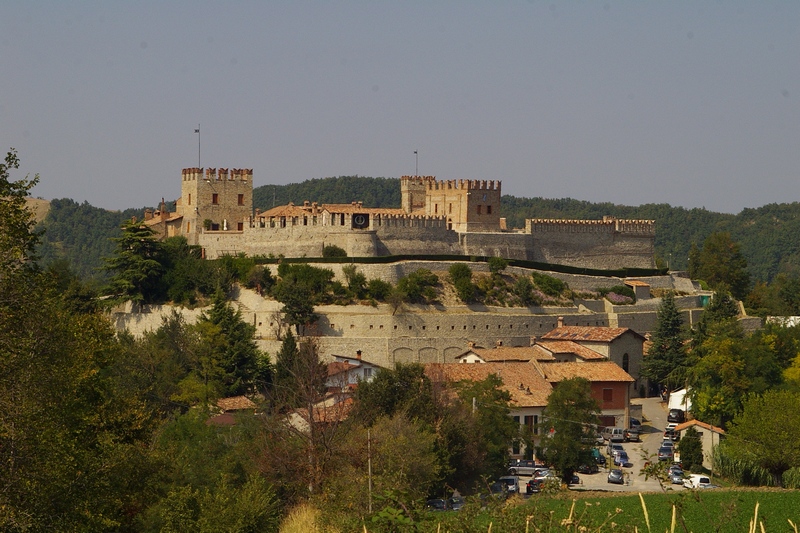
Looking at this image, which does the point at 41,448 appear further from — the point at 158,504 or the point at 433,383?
the point at 433,383

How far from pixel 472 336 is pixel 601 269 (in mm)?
12992

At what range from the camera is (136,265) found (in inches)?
2149

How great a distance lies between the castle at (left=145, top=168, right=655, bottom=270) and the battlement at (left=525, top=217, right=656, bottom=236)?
50 millimetres

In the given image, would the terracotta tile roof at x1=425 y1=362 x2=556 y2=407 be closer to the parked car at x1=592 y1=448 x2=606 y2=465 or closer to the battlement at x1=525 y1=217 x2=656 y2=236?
the parked car at x1=592 y1=448 x2=606 y2=465

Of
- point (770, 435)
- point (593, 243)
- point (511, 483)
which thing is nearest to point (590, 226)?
point (593, 243)

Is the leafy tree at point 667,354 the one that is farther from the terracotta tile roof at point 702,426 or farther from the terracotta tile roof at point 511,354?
the terracotta tile roof at point 702,426

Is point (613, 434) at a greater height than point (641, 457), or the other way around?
point (641, 457)

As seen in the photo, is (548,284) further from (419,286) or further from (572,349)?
(419,286)

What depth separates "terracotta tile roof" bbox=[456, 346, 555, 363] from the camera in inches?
1997

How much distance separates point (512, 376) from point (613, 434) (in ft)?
13.9

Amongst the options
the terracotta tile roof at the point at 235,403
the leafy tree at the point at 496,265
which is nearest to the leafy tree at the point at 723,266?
the leafy tree at the point at 496,265

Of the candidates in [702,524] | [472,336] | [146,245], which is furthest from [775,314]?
[702,524]

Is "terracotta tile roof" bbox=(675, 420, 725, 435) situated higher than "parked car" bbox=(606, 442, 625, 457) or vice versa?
"terracotta tile roof" bbox=(675, 420, 725, 435)

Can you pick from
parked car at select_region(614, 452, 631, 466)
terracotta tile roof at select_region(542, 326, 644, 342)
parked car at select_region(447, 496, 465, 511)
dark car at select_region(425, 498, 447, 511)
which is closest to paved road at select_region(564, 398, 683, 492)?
parked car at select_region(614, 452, 631, 466)
